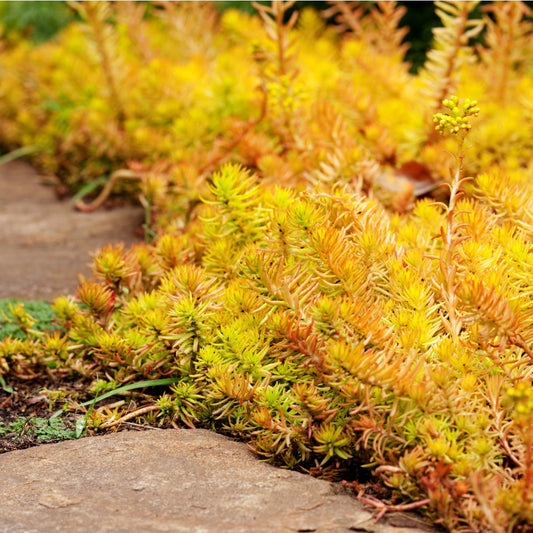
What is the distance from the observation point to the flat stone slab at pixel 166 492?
1.48 metres

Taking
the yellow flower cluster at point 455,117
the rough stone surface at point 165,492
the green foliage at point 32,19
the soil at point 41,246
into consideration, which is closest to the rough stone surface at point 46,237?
the soil at point 41,246

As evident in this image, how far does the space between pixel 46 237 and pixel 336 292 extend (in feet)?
7.10

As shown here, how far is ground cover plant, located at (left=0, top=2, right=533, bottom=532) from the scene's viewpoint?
156 cm

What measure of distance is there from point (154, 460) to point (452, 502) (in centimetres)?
75

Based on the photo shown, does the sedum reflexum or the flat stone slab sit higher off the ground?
the sedum reflexum

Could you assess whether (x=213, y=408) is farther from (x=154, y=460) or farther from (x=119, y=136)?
(x=119, y=136)

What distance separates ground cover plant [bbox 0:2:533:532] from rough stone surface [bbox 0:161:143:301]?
0.21 metres

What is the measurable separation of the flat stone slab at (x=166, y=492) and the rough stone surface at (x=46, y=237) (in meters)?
1.08

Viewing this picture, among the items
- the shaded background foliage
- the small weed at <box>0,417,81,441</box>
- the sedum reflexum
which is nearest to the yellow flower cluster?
the sedum reflexum

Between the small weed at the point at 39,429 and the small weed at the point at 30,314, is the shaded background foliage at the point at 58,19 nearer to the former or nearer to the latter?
the small weed at the point at 30,314

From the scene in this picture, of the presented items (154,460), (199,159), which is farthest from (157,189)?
(154,460)

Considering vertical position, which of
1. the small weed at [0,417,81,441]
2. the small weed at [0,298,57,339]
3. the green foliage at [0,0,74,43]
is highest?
the green foliage at [0,0,74,43]

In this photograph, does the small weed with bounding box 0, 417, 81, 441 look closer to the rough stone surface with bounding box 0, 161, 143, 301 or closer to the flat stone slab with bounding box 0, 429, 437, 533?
the flat stone slab with bounding box 0, 429, 437, 533

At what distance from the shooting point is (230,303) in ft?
6.57
